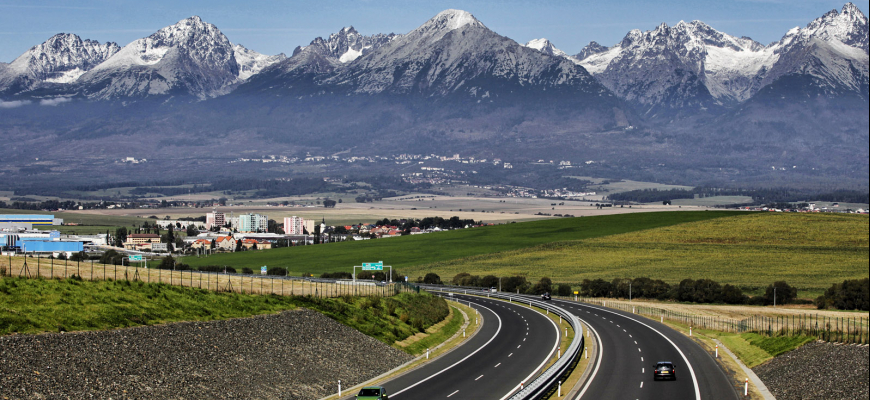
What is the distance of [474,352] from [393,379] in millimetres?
14541

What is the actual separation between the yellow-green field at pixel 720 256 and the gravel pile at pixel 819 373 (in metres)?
60.8

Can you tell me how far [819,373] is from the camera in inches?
2119

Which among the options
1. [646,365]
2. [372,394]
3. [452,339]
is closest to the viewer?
[372,394]

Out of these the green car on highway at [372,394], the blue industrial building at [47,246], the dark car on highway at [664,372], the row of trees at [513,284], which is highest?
the blue industrial building at [47,246]

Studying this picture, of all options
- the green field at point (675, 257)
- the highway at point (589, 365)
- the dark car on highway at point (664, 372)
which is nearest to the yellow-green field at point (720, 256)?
the green field at point (675, 257)

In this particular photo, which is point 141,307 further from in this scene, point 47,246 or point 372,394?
point 47,246

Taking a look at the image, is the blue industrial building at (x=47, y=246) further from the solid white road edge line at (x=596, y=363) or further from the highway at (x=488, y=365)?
the solid white road edge line at (x=596, y=363)

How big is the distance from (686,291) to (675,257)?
1685 inches

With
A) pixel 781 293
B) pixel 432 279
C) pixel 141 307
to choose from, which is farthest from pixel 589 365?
pixel 432 279

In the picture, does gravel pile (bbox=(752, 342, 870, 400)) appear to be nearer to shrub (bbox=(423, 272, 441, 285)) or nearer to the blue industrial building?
shrub (bbox=(423, 272, 441, 285))

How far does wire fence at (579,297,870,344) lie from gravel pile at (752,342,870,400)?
340 cm

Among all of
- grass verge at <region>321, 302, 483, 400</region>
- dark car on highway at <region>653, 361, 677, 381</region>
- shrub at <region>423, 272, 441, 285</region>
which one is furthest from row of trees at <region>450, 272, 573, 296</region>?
dark car on highway at <region>653, 361, 677, 381</region>

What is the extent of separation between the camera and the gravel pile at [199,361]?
42031 millimetres

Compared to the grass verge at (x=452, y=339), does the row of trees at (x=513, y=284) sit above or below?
below
